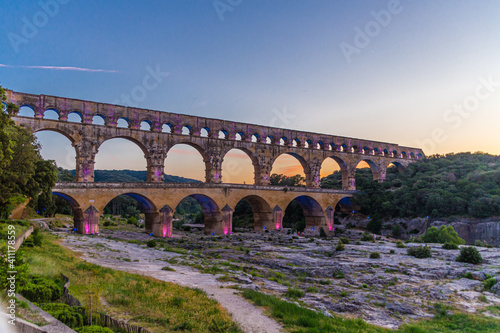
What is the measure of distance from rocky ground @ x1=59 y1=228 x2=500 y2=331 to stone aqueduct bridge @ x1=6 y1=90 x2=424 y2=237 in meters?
12.1

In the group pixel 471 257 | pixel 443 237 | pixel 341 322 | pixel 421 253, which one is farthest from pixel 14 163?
pixel 443 237

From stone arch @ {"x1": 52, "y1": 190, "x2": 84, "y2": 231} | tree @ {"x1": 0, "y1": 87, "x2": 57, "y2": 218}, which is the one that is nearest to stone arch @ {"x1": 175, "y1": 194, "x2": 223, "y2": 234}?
stone arch @ {"x1": 52, "y1": 190, "x2": 84, "y2": 231}

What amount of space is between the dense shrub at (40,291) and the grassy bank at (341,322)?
6050 mm

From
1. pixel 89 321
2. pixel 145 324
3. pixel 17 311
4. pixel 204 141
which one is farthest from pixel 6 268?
pixel 204 141

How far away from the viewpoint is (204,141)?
43.8m

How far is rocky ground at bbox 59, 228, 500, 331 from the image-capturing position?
12.8m

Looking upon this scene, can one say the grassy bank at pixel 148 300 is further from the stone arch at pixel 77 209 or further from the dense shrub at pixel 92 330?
the stone arch at pixel 77 209

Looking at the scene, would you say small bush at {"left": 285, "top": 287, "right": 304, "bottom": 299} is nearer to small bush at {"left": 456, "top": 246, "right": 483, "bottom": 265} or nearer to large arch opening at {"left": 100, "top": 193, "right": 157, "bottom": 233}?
small bush at {"left": 456, "top": 246, "right": 483, "bottom": 265}

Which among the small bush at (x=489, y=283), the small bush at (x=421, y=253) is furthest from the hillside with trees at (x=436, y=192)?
the small bush at (x=489, y=283)

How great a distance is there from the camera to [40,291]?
887 cm

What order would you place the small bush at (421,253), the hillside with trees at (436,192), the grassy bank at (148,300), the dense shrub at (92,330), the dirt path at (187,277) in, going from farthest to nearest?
1. the hillside with trees at (436,192)
2. the small bush at (421,253)
3. the dirt path at (187,277)
4. the grassy bank at (148,300)
5. the dense shrub at (92,330)

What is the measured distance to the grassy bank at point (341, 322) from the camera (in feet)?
29.9

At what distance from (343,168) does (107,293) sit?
50.3 meters

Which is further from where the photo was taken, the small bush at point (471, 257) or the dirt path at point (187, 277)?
the small bush at point (471, 257)
